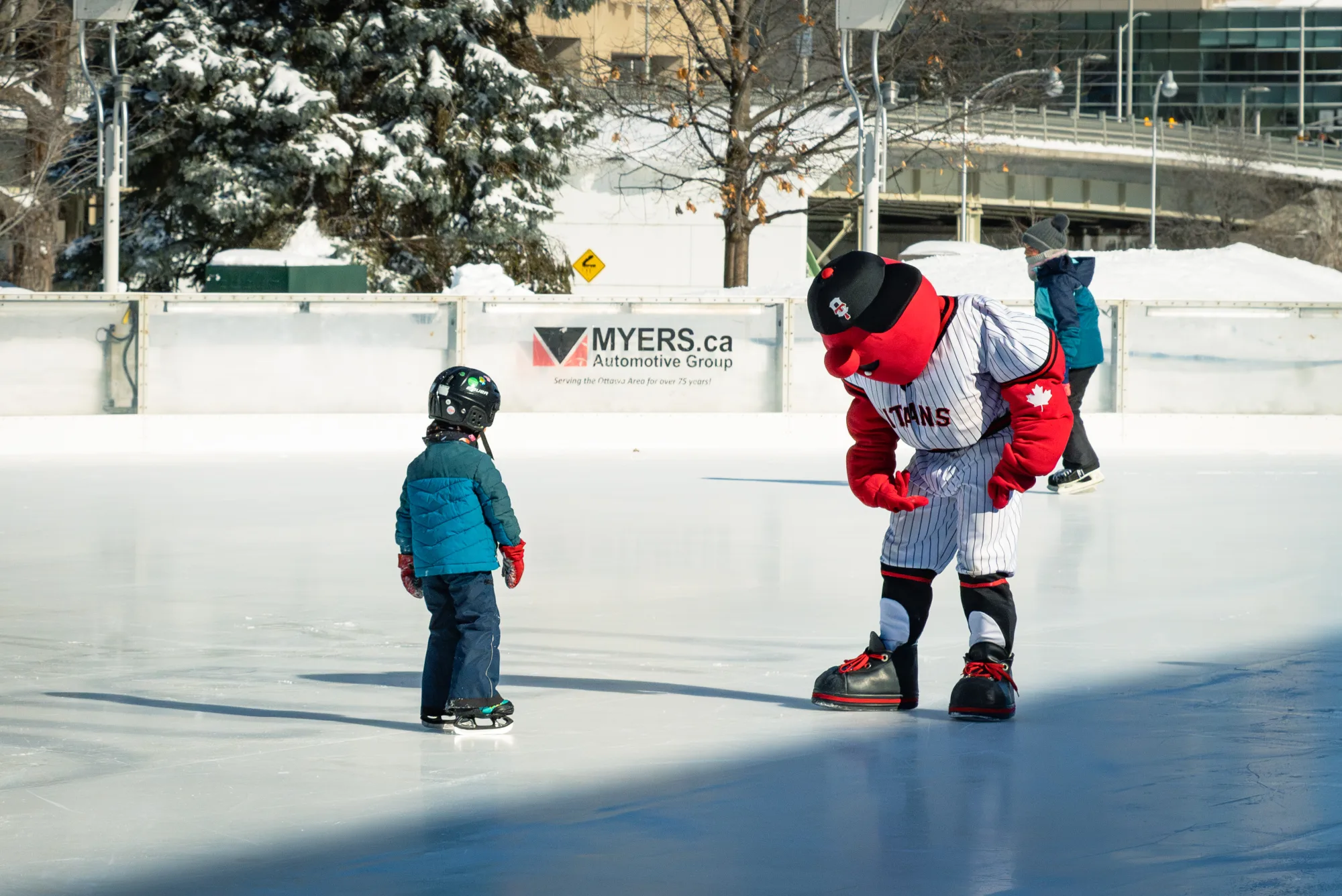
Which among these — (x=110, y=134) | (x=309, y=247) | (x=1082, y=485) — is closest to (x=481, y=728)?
(x=1082, y=485)

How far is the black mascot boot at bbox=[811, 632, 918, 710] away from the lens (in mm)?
4789

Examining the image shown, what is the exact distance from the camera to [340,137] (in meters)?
28.0

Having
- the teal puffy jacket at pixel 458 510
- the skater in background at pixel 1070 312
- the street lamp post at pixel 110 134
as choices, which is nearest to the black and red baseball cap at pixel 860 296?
the teal puffy jacket at pixel 458 510

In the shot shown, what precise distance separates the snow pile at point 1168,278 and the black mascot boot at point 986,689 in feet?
47.5

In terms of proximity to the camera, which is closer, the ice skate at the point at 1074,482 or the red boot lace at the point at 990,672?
the red boot lace at the point at 990,672

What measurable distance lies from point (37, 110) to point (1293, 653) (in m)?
25.8

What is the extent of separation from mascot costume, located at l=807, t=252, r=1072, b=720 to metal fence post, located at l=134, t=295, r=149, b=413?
34.2 feet

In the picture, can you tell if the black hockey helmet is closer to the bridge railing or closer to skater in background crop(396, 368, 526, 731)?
skater in background crop(396, 368, 526, 731)

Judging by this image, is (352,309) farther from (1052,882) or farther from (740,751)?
(1052,882)

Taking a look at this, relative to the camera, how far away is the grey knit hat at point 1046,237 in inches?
396

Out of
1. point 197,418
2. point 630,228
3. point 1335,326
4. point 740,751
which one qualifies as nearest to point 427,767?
point 740,751

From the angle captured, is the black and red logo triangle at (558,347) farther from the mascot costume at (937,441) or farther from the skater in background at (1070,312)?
the mascot costume at (937,441)

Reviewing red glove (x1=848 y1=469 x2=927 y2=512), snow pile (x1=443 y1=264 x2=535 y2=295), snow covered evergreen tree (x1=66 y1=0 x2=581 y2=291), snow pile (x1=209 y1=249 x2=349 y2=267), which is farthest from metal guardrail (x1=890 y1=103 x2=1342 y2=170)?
red glove (x1=848 y1=469 x2=927 y2=512)

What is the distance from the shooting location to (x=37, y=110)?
27.5m
